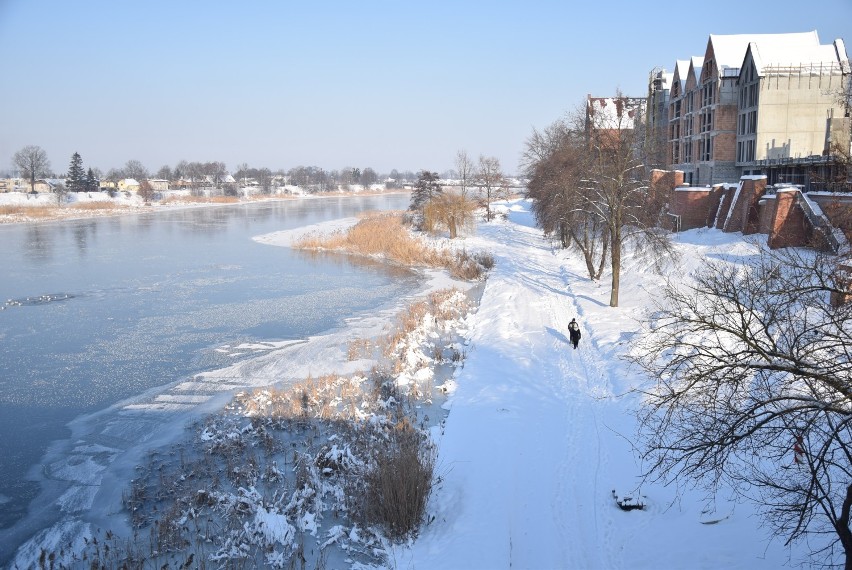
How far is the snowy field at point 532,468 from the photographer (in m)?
7.51

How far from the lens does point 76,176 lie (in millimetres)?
92250

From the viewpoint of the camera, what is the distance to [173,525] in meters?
8.44

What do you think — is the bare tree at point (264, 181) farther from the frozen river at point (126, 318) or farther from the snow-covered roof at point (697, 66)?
the snow-covered roof at point (697, 66)

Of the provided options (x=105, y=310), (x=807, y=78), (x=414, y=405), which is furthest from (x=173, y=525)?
(x=807, y=78)

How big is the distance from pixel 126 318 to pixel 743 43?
117 ft

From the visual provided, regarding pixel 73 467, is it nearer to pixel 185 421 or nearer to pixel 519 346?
pixel 185 421

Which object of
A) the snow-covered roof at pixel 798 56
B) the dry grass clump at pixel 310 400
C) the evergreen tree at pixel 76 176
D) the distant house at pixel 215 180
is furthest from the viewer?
the distant house at pixel 215 180

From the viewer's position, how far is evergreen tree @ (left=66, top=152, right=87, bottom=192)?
92000mm

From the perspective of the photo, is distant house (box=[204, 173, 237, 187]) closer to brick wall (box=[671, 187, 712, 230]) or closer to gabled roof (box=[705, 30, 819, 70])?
gabled roof (box=[705, 30, 819, 70])

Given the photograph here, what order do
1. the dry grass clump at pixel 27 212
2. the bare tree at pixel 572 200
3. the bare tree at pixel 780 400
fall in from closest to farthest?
1. the bare tree at pixel 780 400
2. the bare tree at pixel 572 200
3. the dry grass clump at pixel 27 212

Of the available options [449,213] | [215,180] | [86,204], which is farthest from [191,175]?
[449,213]

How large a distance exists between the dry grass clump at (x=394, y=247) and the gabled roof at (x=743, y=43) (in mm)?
18549

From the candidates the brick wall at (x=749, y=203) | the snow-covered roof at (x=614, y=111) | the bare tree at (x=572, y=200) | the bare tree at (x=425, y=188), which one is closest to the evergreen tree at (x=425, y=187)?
the bare tree at (x=425, y=188)

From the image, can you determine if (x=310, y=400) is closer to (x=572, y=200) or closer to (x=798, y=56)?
(x=572, y=200)
